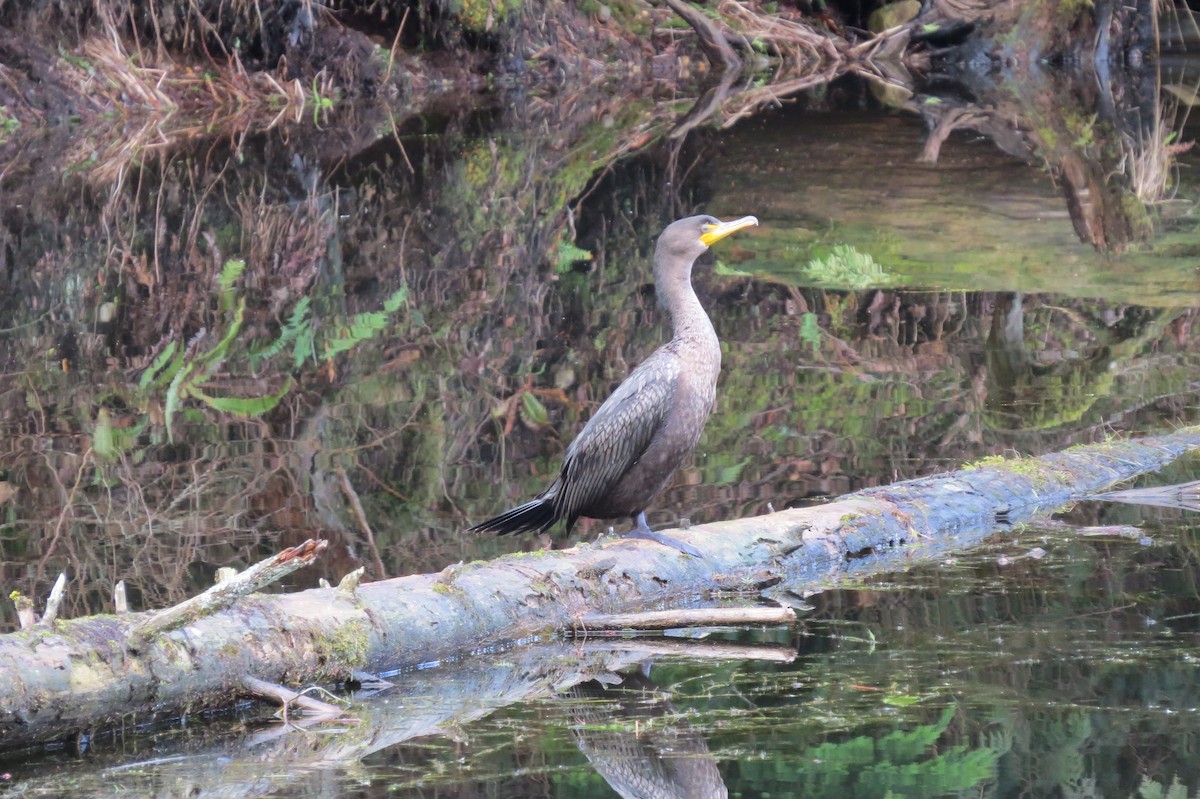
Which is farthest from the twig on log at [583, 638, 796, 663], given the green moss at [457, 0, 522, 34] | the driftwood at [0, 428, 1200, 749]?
the green moss at [457, 0, 522, 34]

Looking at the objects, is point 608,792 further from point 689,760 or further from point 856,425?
point 856,425

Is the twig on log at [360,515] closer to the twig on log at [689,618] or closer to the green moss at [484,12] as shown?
the twig on log at [689,618]

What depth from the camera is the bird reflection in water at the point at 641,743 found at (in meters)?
3.62

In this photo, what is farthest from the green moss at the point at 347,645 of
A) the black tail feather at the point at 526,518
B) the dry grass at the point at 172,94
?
the dry grass at the point at 172,94

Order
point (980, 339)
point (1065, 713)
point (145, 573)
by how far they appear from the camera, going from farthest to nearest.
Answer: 1. point (980, 339)
2. point (145, 573)
3. point (1065, 713)

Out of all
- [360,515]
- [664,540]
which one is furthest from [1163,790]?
[360,515]

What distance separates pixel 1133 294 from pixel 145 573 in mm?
6979

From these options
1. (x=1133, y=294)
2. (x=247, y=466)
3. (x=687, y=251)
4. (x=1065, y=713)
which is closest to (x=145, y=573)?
(x=247, y=466)

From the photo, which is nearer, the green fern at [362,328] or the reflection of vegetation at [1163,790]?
the reflection of vegetation at [1163,790]

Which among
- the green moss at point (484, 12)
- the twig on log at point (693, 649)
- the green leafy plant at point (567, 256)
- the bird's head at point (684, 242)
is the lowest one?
the green leafy plant at point (567, 256)

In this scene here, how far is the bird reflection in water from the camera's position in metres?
3.62

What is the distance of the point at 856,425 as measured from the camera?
7.29 metres

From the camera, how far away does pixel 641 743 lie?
3.85 meters

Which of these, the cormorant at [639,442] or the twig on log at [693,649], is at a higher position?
the cormorant at [639,442]
